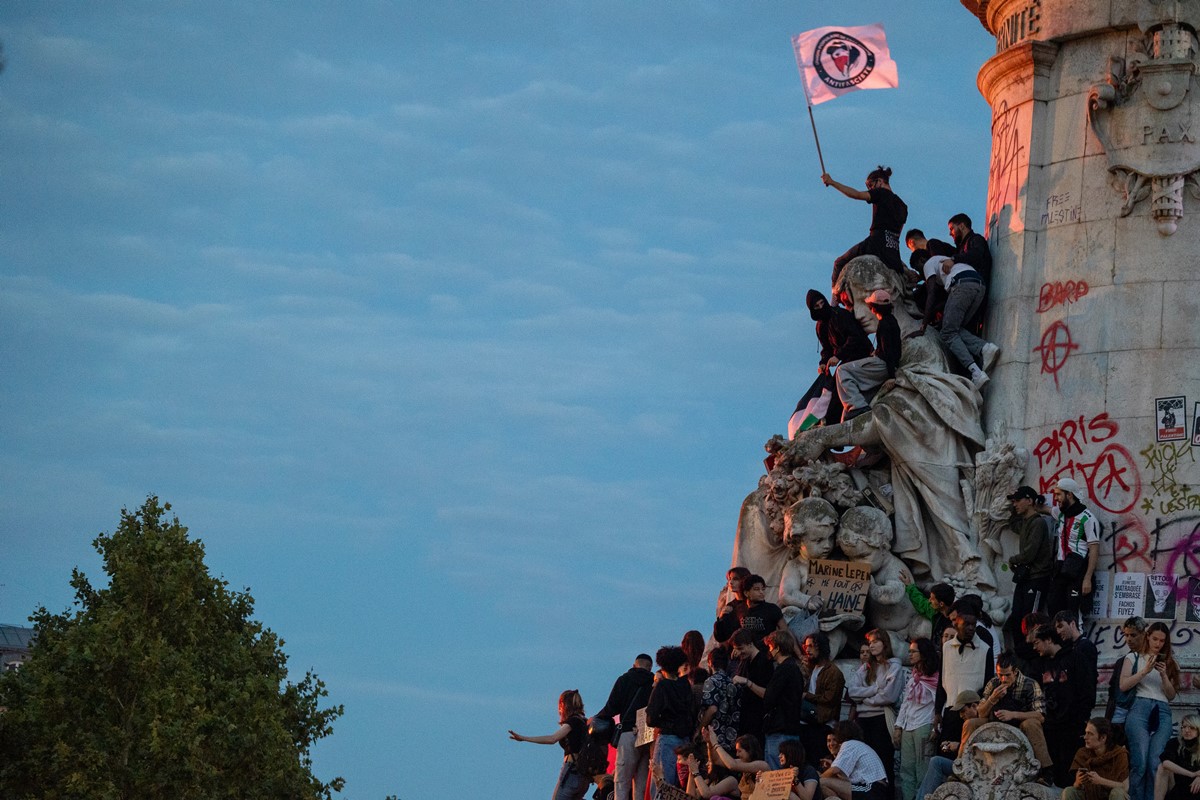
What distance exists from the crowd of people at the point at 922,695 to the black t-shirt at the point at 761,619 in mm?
19

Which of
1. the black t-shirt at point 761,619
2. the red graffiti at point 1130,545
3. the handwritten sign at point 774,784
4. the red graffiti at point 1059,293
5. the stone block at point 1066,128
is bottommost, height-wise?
the handwritten sign at point 774,784

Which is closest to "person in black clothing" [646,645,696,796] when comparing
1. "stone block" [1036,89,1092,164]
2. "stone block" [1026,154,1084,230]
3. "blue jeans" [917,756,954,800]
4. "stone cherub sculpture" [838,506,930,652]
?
"blue jeans" [917,756,954,800]

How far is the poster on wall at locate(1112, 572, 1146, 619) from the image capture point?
82.6ft

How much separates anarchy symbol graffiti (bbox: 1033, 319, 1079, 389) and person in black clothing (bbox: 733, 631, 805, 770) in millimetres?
5000

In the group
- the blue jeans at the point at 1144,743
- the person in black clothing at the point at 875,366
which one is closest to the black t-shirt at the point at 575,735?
the person in black clothing at the point at 875,366

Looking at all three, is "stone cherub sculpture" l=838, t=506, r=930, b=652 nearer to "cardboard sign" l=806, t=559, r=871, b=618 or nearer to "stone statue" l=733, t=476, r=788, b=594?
"cardboard sign" l=806, t=559, r=871, b=618

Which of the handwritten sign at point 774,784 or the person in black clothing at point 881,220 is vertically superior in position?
the person in black clothing at point 881,220

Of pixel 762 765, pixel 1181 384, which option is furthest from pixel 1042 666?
pixel 1181 384

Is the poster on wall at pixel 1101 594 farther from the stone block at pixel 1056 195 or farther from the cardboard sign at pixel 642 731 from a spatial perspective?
the cardboard sign at pixel 642 731

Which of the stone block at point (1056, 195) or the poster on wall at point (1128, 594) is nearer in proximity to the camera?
the poster on wall at point (1128, 594)

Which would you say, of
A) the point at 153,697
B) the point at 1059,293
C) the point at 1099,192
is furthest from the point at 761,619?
the point at 153,697

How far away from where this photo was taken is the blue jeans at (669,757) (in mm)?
23969

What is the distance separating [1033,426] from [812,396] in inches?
120

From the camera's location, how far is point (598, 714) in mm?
25578
